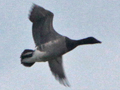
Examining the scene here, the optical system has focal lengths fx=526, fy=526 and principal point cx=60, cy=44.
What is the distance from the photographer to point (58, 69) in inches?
777

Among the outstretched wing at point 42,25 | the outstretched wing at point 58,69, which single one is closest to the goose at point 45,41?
the outstretched wing at point 42,25

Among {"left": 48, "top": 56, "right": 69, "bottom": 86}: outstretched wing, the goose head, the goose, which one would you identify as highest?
the goose

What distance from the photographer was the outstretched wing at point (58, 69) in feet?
64.4

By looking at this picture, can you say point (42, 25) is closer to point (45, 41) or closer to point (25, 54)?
point (45, 41)

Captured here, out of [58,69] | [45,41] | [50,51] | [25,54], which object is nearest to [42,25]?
[45,41]

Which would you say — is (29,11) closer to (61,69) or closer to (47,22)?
(47,22)

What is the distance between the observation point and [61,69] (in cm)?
1977

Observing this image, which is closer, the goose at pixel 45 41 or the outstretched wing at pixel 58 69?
the goose at pixel 45 41

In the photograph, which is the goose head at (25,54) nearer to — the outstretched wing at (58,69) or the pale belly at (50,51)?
the pale belly at (50,51)

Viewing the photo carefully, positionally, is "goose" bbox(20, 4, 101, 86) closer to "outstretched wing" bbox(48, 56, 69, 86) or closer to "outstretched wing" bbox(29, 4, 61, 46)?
"outstretched wing" bbox(29, 4, 61, 46)

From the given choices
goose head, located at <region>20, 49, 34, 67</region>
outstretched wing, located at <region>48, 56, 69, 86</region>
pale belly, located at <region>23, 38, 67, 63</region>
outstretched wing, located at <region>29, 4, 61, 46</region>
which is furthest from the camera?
outstretched wing, located at <region>48, 56, 69, 86</region>

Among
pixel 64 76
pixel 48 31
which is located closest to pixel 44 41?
pixel 48 31

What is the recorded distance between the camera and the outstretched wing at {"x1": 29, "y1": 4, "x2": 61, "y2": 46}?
1872cm

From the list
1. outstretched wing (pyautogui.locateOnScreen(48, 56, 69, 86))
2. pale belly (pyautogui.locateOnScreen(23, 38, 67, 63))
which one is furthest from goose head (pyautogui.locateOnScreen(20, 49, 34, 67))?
outstretched wing (pyautogui.locateOnScreen(48, 56, 69, 86))
